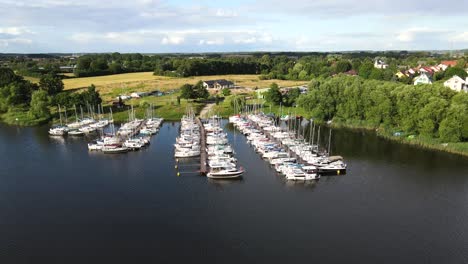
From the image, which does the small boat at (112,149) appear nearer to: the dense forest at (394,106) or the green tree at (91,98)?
the green tree at (91,98)

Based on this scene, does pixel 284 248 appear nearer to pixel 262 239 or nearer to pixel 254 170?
pixel 262 239

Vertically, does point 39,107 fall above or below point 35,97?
below

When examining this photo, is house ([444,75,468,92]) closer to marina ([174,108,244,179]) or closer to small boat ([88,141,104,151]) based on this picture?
marina ([174,108,244,179])

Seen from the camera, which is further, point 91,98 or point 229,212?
point 91,98

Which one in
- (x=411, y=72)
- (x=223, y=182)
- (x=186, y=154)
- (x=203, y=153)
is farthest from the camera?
(x=411, y=72)

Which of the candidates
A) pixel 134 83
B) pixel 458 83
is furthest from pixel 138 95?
pixel 458 83

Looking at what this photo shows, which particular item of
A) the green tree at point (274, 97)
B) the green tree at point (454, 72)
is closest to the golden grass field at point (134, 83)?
the green tree at point (274, 97)

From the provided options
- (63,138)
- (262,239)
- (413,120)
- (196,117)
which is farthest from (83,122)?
(413,120)

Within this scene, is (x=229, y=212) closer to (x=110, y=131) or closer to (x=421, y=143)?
Answer: (x=421, y=143)
